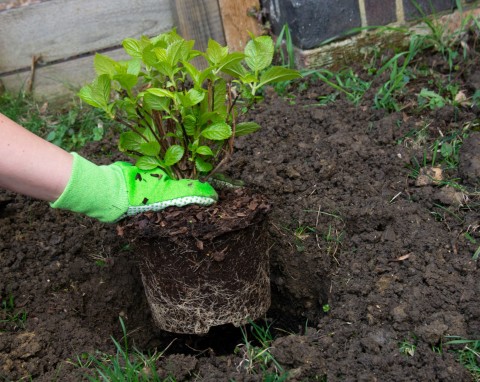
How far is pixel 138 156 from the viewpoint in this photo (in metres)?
2.15

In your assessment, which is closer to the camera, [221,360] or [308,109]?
[221,360]

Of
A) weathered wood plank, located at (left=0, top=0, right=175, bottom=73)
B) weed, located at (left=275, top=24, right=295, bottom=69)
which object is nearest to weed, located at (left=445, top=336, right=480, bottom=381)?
weed, located at (left=275, top=24, right=295, bottom=69)

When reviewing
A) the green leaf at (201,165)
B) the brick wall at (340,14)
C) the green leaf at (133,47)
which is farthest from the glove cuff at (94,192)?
the brick wall at (340,14)

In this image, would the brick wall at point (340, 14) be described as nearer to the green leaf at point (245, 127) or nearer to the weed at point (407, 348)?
the green leaf at point (245, 127)

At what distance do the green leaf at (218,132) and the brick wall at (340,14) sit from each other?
1.35 meters

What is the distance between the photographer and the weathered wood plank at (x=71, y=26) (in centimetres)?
333

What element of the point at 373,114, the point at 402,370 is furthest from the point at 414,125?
the point at 402,370

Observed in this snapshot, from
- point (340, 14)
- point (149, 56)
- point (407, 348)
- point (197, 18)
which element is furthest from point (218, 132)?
point (197, 18)

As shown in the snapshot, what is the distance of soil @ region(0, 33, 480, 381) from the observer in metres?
2.00

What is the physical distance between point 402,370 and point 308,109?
4.62ft

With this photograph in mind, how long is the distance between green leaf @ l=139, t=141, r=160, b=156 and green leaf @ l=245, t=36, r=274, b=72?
375 millimetres

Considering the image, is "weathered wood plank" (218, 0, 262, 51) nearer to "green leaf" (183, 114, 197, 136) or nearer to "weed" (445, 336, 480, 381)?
"green leaf" (183, 114, 197, 136)

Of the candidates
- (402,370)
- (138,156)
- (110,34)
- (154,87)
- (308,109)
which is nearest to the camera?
(402,370)

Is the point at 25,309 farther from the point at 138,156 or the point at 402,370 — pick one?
the point at 402,370
